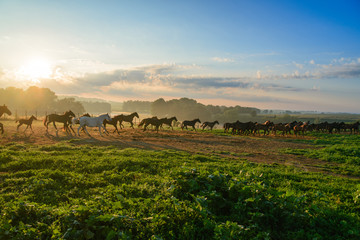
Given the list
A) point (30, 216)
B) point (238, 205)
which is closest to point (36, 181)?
point (30, 216)

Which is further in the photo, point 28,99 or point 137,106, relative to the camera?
point 137,106

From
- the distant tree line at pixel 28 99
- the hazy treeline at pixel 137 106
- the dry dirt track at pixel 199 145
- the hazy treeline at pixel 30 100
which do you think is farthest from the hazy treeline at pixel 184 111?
the dry dirt track at pixel 199 145

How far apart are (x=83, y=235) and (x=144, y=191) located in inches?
88.4

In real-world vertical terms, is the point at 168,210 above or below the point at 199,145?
above

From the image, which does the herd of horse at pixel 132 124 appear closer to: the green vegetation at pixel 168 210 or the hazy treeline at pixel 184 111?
the green vegetation at pixel 168 210

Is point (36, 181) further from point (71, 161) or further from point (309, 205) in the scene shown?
point (309, 205)

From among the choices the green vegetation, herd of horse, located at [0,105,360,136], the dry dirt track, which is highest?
herd of horse, located at [0,105,360,136]

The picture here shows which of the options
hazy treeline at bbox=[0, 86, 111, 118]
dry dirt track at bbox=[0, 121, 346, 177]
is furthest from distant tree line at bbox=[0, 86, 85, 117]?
dry dirt track at bbox=[0, 121, 346, 177]

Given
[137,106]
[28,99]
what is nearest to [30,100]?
[28,99]

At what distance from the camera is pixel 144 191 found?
5527 millimetres

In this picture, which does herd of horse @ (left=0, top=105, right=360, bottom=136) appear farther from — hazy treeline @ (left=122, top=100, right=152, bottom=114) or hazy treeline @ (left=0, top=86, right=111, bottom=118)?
hazy treeline @ (left=122, top=100, right=152, bottom=114)

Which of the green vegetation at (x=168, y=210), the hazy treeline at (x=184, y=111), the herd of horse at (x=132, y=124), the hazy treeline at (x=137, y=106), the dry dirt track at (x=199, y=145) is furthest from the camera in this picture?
the hazy treeline at (x=137, y=106)

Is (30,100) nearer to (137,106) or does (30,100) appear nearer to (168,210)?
(137,106)

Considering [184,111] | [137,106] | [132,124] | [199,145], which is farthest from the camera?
[137,106]
